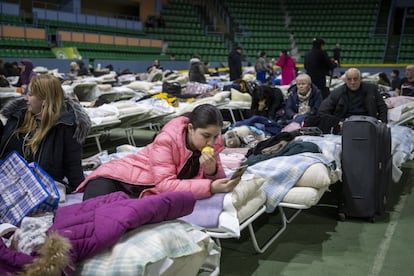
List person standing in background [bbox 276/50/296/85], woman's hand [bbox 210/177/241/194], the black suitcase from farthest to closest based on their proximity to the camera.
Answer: person standing in background [bbox 276/50/296/85]
the black suitcase
woman's hand [bbox 210/177/241/194]

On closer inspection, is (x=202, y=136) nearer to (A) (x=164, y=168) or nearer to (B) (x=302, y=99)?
(A) (x=164, y=168)

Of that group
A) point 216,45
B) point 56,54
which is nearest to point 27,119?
point 56,54

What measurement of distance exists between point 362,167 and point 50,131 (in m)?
2.12

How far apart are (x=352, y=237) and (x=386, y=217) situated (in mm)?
565

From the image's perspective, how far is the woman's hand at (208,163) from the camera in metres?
2.40

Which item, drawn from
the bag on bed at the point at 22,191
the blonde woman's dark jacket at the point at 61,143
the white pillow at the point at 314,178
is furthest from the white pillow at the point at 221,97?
the bag on bed at the point at 22,191

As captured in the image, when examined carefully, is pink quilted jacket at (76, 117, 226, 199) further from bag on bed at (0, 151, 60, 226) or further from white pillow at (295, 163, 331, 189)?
white pillow at (295, 163, 331, 189)

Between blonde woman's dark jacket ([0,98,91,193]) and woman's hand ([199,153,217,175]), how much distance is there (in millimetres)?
730

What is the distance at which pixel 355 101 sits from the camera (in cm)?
480

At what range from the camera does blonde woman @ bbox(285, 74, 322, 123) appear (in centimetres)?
539

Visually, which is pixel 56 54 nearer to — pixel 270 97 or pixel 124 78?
pixel 124 78

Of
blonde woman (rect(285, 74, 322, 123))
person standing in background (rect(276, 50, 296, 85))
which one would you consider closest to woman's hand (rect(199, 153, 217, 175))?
blonde woman (rect(285, 74, 322, 123))

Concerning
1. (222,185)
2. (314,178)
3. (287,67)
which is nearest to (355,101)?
(314,178)

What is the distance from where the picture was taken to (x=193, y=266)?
1941 mm
